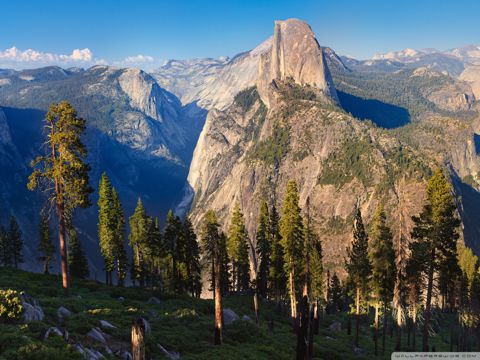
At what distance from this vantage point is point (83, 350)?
50.5 ft

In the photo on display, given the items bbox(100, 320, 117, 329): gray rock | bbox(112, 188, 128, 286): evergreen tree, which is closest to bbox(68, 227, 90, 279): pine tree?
bbox(112, 188, 128, 286): evergreen tree

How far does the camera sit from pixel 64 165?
29.0m

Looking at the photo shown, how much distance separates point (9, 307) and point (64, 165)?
1325 centimetres

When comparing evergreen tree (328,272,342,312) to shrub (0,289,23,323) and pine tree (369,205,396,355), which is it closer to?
pine tree (369,205,396,355)

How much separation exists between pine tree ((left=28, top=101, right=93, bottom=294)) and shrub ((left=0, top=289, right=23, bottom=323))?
38.5 ft

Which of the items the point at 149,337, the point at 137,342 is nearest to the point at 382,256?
the point at 149,337

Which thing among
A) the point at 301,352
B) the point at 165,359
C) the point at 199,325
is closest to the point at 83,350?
the point at 165,359

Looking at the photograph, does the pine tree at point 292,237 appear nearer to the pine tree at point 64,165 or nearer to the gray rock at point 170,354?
the pine tree at point 64,165

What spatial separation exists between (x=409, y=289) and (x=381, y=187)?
13677 centimetres

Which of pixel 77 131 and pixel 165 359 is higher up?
pixel 77 131

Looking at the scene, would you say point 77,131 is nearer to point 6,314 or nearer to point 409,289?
point 6,314

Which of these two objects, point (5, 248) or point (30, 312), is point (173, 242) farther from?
point (5, 248)

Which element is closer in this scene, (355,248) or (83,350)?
(83,350)

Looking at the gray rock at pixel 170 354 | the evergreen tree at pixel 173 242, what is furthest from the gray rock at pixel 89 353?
the evergreen tree at pixel 173 242
